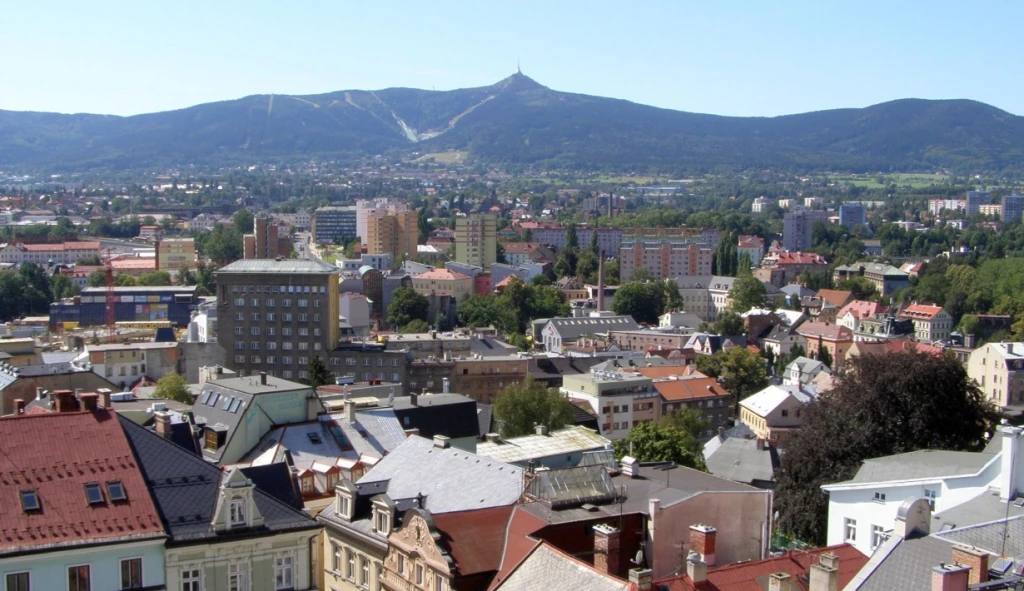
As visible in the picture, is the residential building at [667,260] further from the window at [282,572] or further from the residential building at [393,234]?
the window at [282,572]

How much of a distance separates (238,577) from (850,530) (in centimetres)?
1185

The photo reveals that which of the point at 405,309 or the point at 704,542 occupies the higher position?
the point at 704,542

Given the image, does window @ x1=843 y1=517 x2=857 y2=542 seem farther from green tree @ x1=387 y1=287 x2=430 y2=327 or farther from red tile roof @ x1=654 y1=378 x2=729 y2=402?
green tree @ x1=387 y1=287 x2=430 y2=327

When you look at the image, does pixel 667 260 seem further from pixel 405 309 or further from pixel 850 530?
pixel 850 530

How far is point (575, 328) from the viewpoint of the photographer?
88.2 metres

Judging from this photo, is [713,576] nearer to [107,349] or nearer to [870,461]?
[870,461]

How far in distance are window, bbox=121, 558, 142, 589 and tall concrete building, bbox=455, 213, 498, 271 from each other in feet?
389

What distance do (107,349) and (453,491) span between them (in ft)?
122

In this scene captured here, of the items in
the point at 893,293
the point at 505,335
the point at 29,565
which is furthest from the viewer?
the point at 893,293

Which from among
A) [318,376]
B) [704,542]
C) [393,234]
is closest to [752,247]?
[393,234]

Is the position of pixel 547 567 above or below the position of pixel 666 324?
above

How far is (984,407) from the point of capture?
1253 inches

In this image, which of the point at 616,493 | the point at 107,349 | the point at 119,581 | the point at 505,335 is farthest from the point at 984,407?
the point at 505,335

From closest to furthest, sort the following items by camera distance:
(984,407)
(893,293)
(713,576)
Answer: (713,576), (984,407), (893,293)
